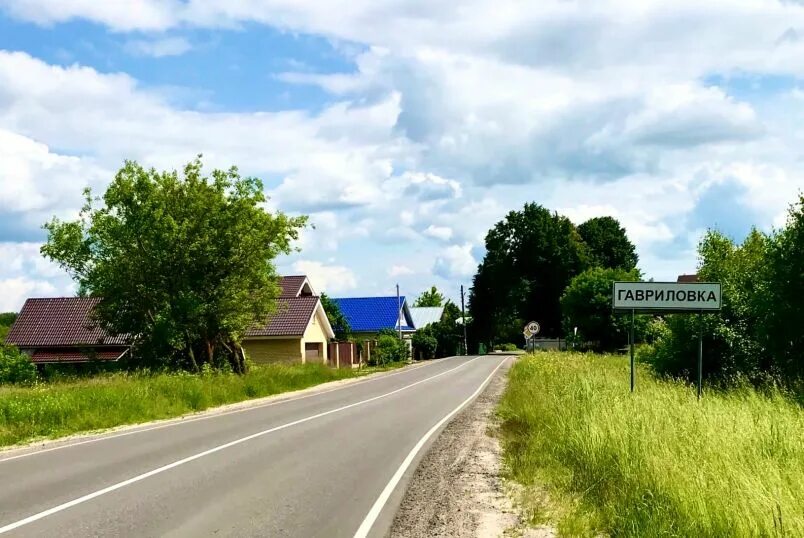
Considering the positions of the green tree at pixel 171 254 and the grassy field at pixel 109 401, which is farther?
the green tree at pixel 171 254

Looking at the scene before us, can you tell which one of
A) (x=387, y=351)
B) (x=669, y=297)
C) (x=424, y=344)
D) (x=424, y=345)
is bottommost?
(x=424, y=345)

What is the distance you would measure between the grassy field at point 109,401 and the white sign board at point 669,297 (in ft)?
38.6

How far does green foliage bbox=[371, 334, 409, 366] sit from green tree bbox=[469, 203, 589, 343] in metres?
24.7

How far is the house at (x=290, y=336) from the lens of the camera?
1847 inches

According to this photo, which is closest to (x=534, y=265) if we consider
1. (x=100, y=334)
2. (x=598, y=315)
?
(x=598, y=315)

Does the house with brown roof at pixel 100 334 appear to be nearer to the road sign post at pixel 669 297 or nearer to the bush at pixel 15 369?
the bush at pixel 15 369

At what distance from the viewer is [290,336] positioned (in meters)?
46.6

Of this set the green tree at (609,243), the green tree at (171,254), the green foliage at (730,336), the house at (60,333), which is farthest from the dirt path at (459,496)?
the green tree at (609,243)

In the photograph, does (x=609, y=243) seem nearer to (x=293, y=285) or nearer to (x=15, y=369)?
(x=293, y=285)

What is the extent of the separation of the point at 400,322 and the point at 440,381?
45074 millimetres

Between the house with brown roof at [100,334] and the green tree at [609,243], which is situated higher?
the green tree at [609,243]

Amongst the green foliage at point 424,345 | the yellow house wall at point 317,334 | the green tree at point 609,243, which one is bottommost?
the green foliage at point 424,345

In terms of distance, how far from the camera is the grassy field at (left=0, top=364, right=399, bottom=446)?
16.5 meters

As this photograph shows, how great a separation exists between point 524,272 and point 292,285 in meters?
37.6
